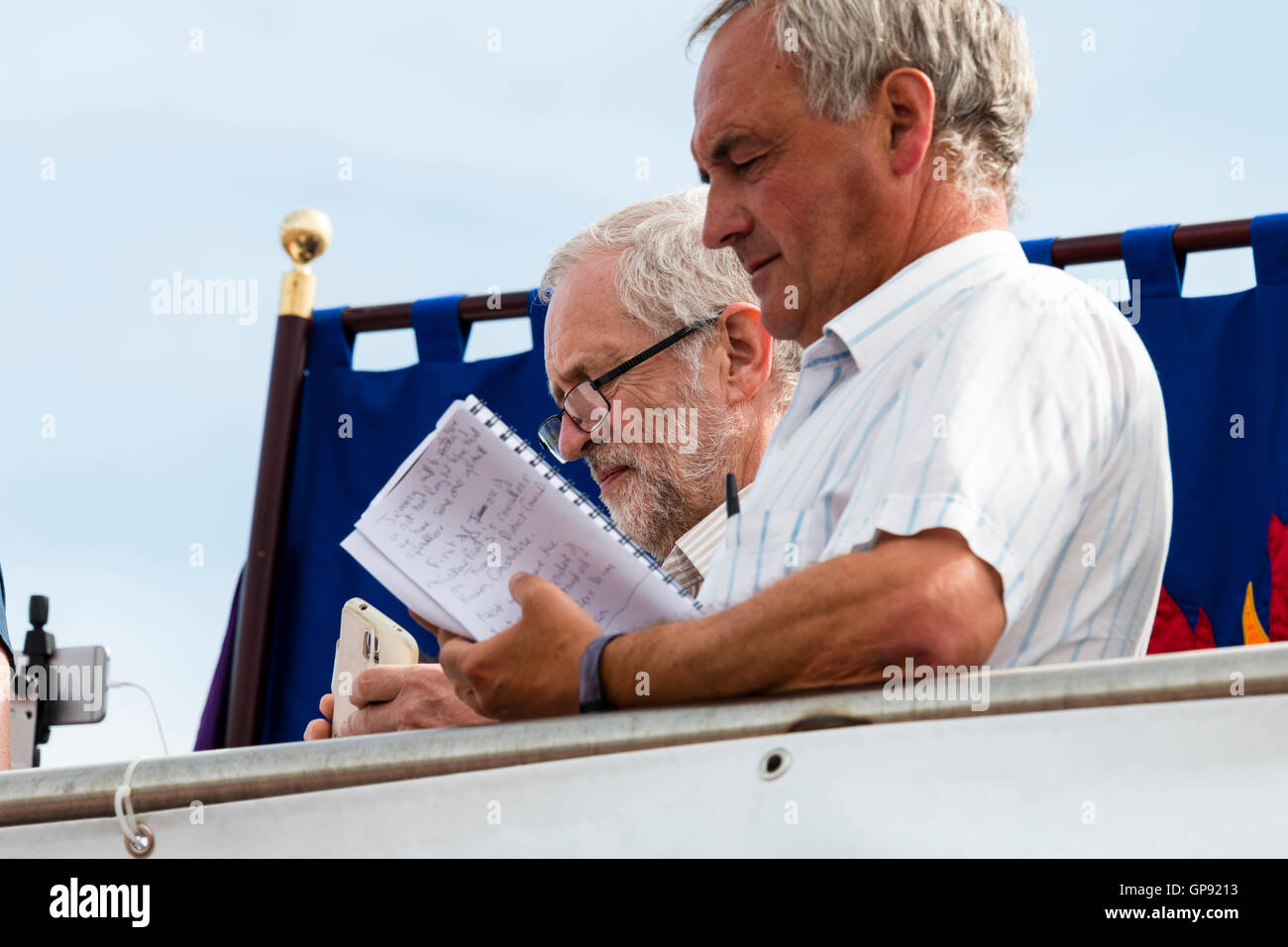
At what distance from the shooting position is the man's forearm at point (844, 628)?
3.75 ft

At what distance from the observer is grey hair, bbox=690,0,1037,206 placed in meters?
1.57

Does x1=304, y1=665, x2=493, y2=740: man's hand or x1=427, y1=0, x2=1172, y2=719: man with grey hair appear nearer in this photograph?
x1=427, y1=0, x2=1172, y2=719: man with grey hair

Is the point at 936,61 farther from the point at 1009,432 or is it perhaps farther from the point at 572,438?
the point at 572,438

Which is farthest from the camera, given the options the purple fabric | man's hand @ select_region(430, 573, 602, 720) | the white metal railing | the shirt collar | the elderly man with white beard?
the purple fabric

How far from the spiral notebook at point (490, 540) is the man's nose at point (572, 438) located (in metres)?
1.18

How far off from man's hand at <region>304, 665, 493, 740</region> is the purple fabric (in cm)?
251

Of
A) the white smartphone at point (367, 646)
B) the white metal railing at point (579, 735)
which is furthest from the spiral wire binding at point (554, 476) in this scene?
the white smartphone at point (367, 646)

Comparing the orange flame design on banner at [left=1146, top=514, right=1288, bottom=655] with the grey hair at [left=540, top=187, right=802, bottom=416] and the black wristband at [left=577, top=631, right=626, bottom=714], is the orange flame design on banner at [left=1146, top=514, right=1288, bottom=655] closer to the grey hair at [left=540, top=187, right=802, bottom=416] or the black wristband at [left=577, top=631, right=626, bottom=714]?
the grey hair at [left=540, top=187, right=802, bottom=416]

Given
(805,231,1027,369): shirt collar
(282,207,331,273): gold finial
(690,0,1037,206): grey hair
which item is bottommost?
(805,231,1027,369): shirt collar

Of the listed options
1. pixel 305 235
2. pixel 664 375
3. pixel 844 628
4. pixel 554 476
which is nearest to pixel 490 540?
pixel 554 476

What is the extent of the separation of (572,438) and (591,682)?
54.2 inches

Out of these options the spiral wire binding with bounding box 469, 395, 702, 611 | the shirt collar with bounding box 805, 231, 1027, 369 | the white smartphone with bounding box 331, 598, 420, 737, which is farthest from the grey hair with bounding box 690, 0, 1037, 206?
the white smartphone with bounding box 331, 598, 420, 737
